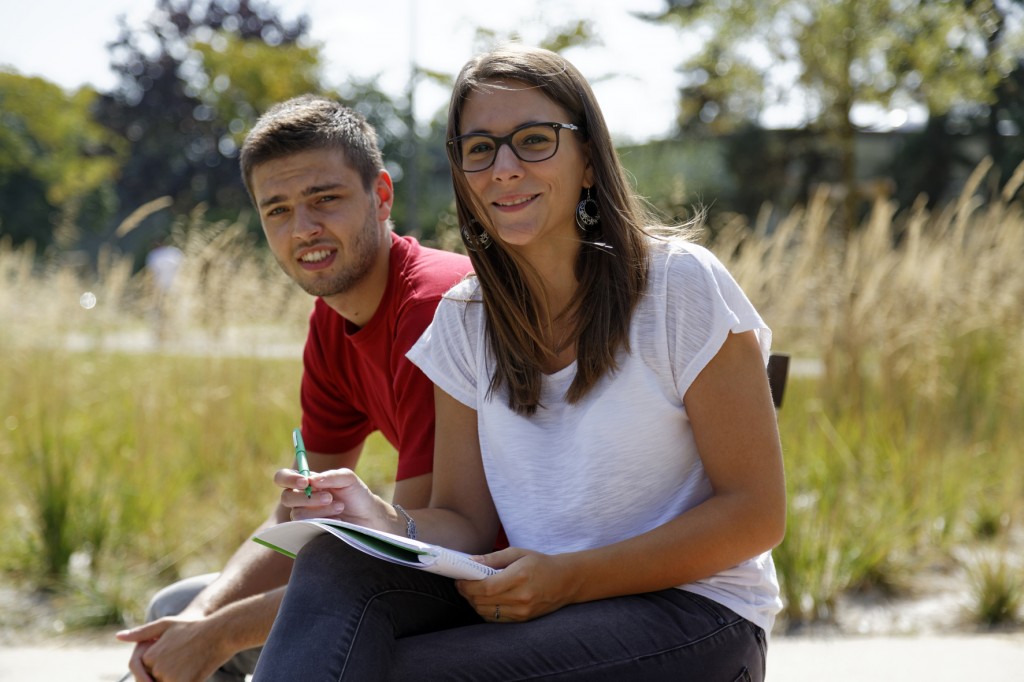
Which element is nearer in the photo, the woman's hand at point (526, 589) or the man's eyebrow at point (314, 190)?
the woman's hand at point (526, 589)

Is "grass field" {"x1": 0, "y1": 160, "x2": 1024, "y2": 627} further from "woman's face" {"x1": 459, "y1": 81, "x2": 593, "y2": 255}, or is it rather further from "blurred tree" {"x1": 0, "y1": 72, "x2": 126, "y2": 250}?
"blurred tree" {"x1": 0, "y1": 72, "x2": 126, "y2": 250}

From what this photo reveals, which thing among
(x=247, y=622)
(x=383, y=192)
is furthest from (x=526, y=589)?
(x=383, y=192)

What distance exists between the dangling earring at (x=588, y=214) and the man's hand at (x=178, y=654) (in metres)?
1.02

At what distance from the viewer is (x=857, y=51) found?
9.23 metres

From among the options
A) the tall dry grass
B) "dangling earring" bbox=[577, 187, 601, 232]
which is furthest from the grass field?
"dangling earring" bbox=[577, 187, 601, 232]

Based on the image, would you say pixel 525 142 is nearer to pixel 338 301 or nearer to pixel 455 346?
pixel 455 346

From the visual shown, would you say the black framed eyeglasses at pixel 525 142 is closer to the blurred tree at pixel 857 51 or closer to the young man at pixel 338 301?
the young man at pixel 338 301

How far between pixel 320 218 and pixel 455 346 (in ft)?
1.90

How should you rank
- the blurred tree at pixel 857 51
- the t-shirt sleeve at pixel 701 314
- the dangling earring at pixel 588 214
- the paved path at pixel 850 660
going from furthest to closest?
the blurred tree at pixel 857 51
the paved path at pixel 850 660
the dangling earring at pixel 588 214
the t-shirt sleeve at pixel 701 314

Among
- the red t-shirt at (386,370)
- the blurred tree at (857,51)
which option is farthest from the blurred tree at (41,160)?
the red t-shirt at (386,370)

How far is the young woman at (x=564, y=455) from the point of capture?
154cm

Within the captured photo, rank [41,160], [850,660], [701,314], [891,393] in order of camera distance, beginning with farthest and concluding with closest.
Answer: [41,160]
[891,393]
[850,660]
[701,314]

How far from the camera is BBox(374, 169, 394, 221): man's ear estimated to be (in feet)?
7.97

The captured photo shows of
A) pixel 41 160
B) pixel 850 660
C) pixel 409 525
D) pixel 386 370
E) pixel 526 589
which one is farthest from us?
pixel 41 160
